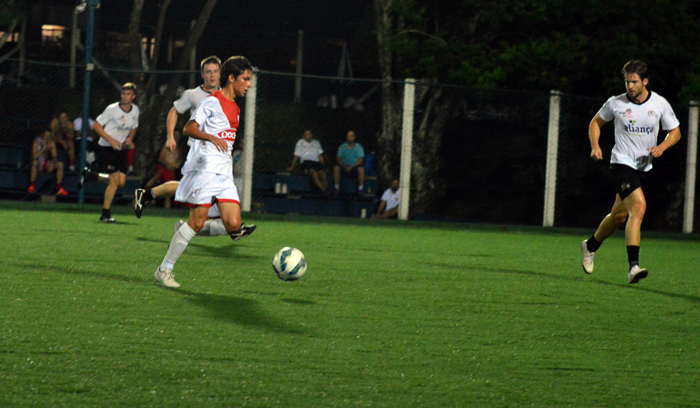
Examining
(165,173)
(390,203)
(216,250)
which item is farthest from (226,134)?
(165,173)

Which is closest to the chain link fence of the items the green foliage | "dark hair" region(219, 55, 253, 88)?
the green foliage

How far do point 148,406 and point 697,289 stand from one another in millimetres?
5755

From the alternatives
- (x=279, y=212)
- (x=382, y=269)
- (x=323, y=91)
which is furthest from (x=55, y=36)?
(x=382, y=269)

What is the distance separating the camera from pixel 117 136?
37.7 ft

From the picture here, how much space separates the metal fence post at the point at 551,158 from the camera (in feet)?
48.3

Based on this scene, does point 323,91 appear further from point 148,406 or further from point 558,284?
point 148,406

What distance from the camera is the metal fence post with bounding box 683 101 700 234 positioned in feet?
49.9

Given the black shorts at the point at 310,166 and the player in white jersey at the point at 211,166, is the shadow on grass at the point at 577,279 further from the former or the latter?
the black shorts at the point at 310,166

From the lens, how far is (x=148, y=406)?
3.34 m

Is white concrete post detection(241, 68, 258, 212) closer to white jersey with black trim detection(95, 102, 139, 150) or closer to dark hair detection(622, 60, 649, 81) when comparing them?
white jersey with black trim detection(95, 102, 139, 150)

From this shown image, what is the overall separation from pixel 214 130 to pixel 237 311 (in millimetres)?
1780

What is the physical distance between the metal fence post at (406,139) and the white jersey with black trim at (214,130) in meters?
7.75

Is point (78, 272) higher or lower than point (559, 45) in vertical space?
lower

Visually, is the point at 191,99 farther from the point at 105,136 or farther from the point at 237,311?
the point at 237,311
